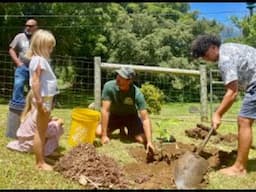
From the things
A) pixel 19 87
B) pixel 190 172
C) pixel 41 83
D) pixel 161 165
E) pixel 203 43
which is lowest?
pixel 161 165

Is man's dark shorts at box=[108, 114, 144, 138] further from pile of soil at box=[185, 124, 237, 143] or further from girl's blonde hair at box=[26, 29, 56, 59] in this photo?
girl's blonde hair at box=[26, 29, 56, 59]

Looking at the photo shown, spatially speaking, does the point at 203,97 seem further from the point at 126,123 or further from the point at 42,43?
the point at 42,43

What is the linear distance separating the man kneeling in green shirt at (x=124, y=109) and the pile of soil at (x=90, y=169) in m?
1.29

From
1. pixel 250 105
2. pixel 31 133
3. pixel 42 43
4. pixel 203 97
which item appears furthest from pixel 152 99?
pixel 42 43

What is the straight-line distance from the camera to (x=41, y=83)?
4.71m

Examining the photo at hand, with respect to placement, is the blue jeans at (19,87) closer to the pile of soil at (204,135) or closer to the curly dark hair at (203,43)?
the curly dark hair at (203,43)

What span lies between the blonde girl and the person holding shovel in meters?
1.49

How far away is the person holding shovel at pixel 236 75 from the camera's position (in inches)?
184

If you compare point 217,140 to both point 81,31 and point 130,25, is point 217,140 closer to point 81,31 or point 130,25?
point 81,31

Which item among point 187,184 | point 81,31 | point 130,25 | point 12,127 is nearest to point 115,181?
point 187,184

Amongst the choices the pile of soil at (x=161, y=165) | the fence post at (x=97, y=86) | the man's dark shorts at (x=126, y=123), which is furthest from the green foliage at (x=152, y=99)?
the pile of soil at (x=161, y=165)

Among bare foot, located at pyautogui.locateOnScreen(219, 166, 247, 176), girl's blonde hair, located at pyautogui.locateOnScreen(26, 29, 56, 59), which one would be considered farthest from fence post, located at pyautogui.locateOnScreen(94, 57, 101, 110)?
bare foot, located at pyautogui.locateOnScreen(219, 166, 247, 176)

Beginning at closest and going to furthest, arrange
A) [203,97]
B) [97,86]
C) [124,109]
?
[124,109] < [97,86] < [203,97]

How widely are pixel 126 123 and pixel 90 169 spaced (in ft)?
7.90
